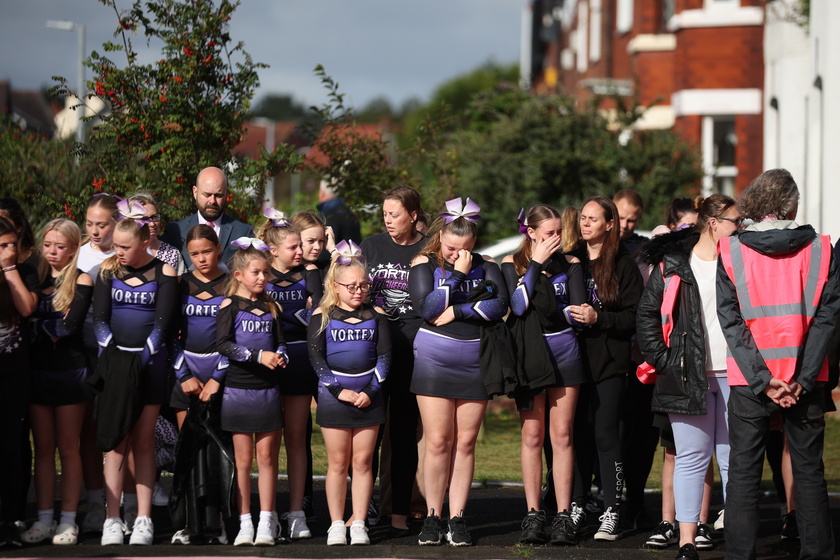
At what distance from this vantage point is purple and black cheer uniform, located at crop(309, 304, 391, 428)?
6578 millimetres

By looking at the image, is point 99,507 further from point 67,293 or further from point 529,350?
point 529,350

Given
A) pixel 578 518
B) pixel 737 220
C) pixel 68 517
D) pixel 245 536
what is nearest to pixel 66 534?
pixel 68 517

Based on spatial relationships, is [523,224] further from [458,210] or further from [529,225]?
[458,210]

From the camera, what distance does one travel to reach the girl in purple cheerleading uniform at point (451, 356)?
662 cm

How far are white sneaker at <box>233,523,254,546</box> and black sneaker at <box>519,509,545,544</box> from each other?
162cm

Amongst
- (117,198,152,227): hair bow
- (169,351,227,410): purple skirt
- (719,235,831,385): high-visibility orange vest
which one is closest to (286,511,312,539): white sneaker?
(169,351,227,410): purple skirt

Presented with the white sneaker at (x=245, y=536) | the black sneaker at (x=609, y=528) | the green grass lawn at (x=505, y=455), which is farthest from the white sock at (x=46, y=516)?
the black sneaker at (x=609, y=528)

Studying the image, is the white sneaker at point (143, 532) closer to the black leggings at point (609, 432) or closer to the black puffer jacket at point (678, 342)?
the black leggings at point (609, 432)

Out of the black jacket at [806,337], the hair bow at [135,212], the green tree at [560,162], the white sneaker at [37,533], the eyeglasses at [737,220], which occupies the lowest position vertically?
the white sneaker at [37,533]

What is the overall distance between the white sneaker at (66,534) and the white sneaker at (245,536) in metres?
0.93

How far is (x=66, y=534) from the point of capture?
6.48 metres

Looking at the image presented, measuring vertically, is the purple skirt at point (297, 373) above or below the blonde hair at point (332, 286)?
below

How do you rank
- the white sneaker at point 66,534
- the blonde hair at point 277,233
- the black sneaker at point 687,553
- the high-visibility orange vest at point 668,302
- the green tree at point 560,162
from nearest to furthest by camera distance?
the black sneaker at point 687,553, the high-visibility orange vest at point 668,302, the white sneaker at point 66,534, the blonde hair at point 277,233, the green tree at point 560,162

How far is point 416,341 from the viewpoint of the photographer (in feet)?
22.1
